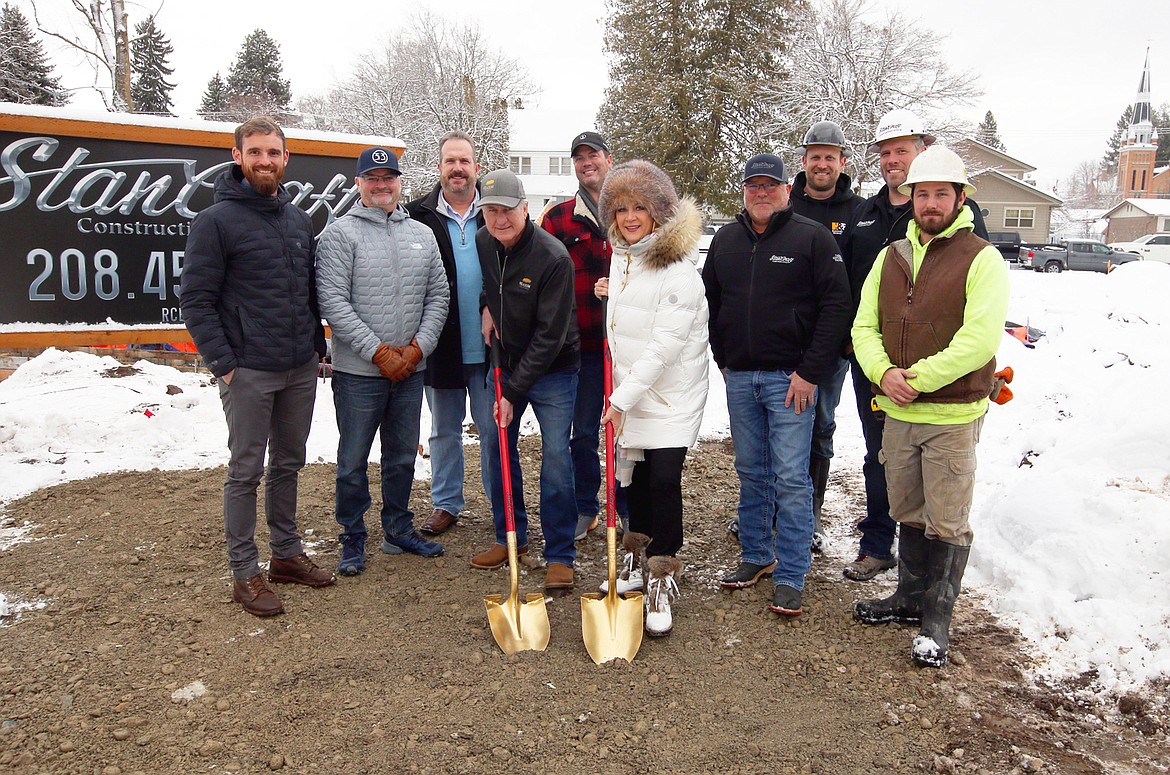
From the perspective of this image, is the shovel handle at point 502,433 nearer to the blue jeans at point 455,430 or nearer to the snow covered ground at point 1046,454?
the blue jeans at point 455,430

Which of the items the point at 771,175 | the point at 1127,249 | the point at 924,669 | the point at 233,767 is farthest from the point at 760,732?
the point at 1127,249

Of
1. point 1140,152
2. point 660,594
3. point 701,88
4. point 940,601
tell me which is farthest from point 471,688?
point 1140,152

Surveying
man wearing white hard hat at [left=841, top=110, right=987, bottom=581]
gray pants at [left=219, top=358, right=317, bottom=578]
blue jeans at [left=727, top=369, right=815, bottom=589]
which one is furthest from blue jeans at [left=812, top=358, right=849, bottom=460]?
gray pants at [left=219, top=358, right=317, bottom=578]

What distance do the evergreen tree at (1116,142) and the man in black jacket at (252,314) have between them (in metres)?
103

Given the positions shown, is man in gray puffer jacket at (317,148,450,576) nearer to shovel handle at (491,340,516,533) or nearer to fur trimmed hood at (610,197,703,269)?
shovel handle at (491,340,516,533)

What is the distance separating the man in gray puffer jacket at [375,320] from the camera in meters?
4.12

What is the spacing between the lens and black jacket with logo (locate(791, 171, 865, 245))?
14.5 ft

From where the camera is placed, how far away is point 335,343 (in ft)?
14.1

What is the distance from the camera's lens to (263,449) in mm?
3936

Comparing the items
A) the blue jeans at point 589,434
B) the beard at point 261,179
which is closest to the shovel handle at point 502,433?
the blue jeans at point 589,434

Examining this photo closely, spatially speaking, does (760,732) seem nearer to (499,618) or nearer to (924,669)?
(924,669)

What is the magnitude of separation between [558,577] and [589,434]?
3.21 ft

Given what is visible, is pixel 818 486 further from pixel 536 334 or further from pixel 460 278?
pixel 460 278

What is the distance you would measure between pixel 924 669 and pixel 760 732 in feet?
2.93
